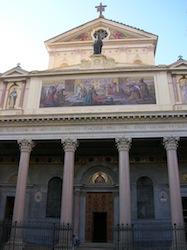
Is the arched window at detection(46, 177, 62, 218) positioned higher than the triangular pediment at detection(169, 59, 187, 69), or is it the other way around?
the triangular pediment at detection(169, 59, 187, 69)

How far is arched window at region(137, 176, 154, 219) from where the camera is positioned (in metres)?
19.9

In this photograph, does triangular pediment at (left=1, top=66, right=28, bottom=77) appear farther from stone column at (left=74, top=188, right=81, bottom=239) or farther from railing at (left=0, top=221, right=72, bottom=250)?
railing at (left=0, top=221, right=72, bottom=250)

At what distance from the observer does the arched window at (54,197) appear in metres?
20.7

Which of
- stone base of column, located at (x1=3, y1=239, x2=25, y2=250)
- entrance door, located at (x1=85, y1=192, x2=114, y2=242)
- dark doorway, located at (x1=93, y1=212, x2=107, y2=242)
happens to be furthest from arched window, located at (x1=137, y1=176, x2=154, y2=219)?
stone base of column, located at (x1=3, y1=239, x2=25, y2=250)

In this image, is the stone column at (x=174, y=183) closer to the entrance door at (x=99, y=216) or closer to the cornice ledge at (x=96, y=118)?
the cornice ledge at (x=96, y=118)

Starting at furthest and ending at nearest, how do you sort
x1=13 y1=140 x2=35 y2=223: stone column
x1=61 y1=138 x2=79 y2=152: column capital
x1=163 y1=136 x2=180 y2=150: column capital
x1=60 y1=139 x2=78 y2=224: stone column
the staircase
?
x1=61 y1=138 x2=79 y2=152: column capital
x1=163 y1=136 x2=180 y2=150: column capital
the staircase
x1=13 y1=140 x2=35 y2=223: stone column
x1=60 y1=139 x2=78 y2=224: stone column

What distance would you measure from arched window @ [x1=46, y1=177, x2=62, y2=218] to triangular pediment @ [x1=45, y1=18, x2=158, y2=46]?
1306 centimetres

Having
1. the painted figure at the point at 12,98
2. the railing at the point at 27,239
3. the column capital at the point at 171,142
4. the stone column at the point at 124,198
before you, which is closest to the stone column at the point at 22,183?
the railing at the point at 27,239

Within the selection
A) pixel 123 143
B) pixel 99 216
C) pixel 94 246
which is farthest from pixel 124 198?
pixel 99 216

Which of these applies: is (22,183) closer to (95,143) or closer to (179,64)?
(95,143)

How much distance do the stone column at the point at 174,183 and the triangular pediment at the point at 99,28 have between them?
12.8 m

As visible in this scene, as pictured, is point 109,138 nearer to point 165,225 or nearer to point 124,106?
point 124,106

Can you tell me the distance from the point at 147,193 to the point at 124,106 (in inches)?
250

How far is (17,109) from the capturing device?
1948 centimetres
